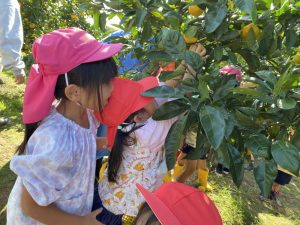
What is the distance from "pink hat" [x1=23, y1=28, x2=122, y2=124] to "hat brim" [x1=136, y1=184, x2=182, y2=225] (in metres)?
0.46

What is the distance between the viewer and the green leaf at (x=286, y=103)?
95 cm

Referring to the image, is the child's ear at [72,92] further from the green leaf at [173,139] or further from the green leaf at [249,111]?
the green leaf at [249,111]

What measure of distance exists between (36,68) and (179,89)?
527 mm

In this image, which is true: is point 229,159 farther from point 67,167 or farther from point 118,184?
point 118,184

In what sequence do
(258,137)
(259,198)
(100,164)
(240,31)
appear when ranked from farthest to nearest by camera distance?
(259,198), (100,164), (240,31), (258,137)

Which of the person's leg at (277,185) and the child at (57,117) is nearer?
the child at (57,117)

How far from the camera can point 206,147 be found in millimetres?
1241

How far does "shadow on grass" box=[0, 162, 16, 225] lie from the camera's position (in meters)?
2.37

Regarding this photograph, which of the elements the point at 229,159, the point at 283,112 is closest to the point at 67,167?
the point at 229,159

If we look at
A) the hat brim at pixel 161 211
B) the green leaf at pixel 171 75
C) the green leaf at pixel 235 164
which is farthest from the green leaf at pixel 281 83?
the hat brim at pixel 161 211

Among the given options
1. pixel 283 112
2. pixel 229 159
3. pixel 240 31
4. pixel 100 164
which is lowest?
pixel 100 164

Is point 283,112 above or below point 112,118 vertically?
above

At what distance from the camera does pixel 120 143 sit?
166 cm

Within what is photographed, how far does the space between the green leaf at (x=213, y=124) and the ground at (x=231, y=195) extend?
1873mm
